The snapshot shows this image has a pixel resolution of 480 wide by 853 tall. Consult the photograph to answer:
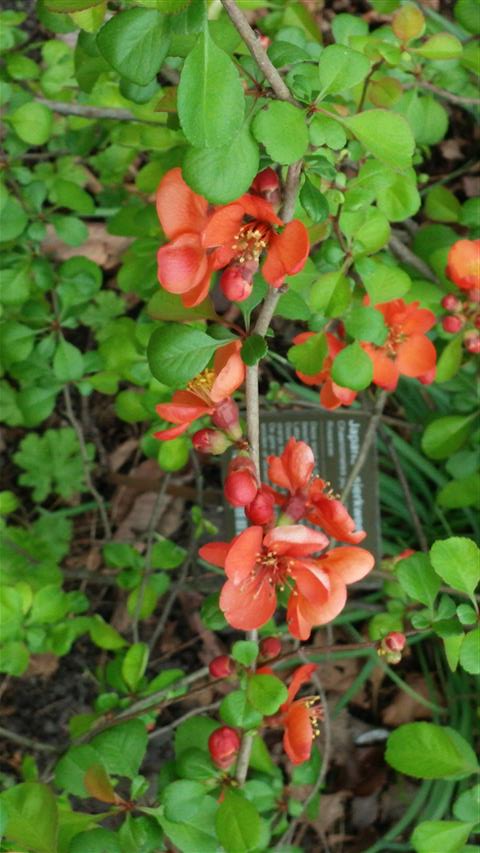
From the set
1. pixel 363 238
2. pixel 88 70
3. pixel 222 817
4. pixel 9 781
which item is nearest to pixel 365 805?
pixel 9 781

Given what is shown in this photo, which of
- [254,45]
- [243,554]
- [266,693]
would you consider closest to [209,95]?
[254,45]

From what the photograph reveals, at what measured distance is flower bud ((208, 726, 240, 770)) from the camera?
119 centimetres

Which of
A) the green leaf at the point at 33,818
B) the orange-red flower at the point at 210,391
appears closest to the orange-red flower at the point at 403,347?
the orange-red flower at the point at 210,391

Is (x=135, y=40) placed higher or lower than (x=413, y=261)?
higher

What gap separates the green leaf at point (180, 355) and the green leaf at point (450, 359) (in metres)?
0.65

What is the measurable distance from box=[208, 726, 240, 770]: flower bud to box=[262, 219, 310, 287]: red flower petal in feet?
2.07

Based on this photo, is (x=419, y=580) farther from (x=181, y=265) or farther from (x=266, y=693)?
(x=181, y=265)

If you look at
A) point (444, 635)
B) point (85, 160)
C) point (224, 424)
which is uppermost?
point (224, 424)

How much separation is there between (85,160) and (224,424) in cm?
177

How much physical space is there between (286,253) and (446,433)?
864 millimetres

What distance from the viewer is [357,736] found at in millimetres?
2207

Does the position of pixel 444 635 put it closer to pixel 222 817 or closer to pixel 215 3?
pixel 222 817

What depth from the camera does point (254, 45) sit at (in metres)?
0.76

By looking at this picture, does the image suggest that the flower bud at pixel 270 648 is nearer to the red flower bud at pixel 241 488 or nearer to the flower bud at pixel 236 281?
the red flower bud at pixel 241 488
